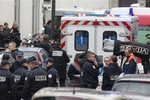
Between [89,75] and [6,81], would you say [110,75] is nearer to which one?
[89,75]

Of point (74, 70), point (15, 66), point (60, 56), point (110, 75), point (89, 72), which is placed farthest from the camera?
point (60, 56)

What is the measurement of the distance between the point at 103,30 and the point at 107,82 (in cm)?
476

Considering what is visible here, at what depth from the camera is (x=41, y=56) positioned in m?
18.0

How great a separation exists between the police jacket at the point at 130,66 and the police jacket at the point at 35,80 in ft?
10.1

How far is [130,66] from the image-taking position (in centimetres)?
1523

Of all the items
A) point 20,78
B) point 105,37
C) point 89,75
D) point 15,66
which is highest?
point 105,37

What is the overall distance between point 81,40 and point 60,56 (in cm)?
Answer: 144

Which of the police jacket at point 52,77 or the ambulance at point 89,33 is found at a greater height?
the ambulance at point 89,33

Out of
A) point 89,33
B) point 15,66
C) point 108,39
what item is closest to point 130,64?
point 15,66

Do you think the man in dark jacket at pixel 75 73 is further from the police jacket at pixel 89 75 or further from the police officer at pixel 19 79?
the police officer at pixel 19 79

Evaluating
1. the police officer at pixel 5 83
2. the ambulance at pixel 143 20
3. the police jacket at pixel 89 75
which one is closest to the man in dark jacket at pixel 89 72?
the police jacket at pixel 89 75

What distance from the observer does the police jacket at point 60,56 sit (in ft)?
58.2

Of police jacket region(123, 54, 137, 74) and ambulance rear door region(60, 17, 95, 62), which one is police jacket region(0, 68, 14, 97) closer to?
police jacket region(123, 54, 137, 74)

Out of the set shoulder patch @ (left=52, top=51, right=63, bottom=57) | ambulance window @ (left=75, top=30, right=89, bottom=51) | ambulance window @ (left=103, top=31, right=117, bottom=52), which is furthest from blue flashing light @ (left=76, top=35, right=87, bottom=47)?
shoulder patch @ (left=52, top=51, right=63, bottom=57)
